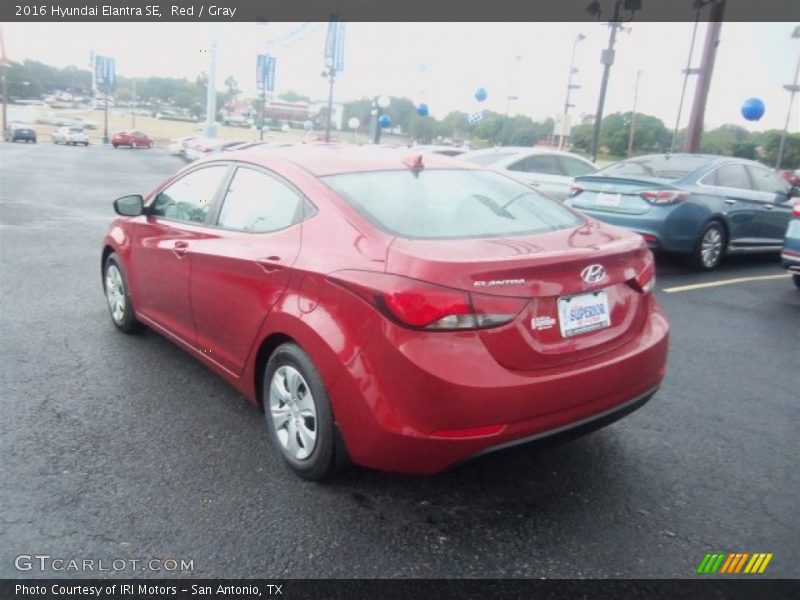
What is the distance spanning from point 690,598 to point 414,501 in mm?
1158

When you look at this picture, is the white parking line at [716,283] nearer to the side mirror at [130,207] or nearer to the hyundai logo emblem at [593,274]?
the hyundai logo emblem at [593,274]

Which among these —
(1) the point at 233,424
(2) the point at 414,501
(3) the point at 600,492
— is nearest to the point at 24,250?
(1) the point at 233,424

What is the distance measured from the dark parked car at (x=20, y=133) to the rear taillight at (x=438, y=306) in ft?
165

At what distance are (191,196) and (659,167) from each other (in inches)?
254

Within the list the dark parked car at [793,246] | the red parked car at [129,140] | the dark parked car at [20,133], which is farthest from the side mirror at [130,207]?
the red parked car at [129,140]

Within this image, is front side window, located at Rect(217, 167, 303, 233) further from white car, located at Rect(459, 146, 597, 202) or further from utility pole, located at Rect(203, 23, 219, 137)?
utility pole, located at Rect(203, 23, 219, 137)

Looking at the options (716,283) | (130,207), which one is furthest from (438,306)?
(716,283)

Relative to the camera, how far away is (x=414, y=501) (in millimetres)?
2996

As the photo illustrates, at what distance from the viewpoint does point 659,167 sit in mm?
8594

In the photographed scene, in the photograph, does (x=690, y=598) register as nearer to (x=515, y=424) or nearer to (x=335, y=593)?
(x=515, y=424)

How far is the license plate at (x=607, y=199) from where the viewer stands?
8.12 m

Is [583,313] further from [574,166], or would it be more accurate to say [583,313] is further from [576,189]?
[574,166]
